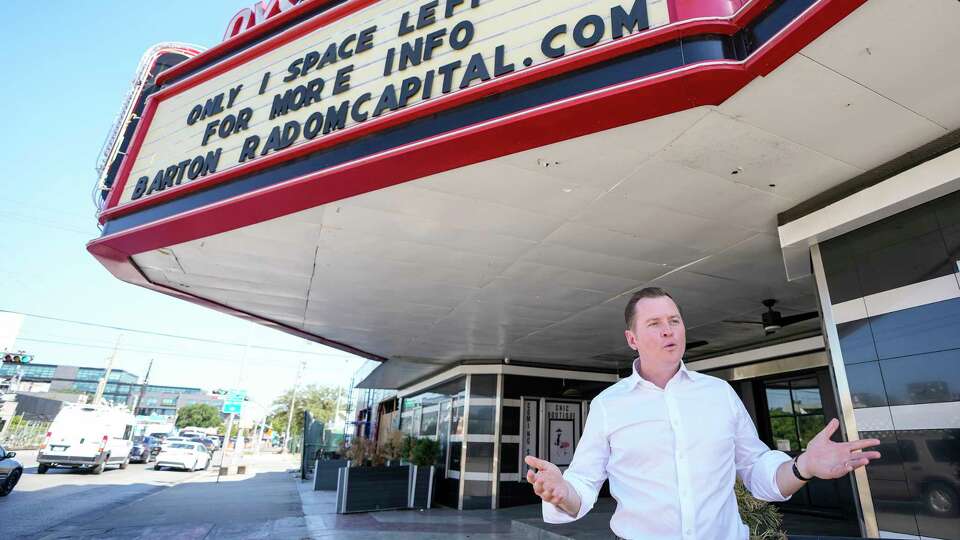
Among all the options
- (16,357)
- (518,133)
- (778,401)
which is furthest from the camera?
(16,357)

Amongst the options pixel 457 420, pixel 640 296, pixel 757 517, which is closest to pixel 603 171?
pixel 640 296

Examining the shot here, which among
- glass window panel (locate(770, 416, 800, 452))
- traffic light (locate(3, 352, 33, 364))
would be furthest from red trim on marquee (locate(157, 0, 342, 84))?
traffic light (locate(3, 352, 33, 364))

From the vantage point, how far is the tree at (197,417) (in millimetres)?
65125

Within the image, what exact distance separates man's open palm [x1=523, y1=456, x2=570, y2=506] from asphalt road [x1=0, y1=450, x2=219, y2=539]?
29.6 feet

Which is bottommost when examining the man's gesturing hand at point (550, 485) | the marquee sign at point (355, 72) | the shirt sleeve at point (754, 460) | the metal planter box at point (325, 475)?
the metal planter box at point (325, 475)

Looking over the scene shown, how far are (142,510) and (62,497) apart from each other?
9.11ft

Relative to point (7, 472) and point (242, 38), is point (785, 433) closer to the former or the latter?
point (242, 38)

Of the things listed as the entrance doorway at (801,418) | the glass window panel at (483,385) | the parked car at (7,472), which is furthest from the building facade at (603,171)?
the parked car at (7,472)

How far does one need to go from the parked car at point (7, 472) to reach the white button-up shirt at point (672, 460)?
13291mm

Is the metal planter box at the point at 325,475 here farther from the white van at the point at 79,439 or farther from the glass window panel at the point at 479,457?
the white van at the point at 79,439

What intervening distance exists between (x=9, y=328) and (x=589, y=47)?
28104mm

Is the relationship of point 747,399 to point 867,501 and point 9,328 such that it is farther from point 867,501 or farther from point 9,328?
point 9,328

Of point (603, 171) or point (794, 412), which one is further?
point (794, 412)

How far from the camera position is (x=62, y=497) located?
10.2 metres
